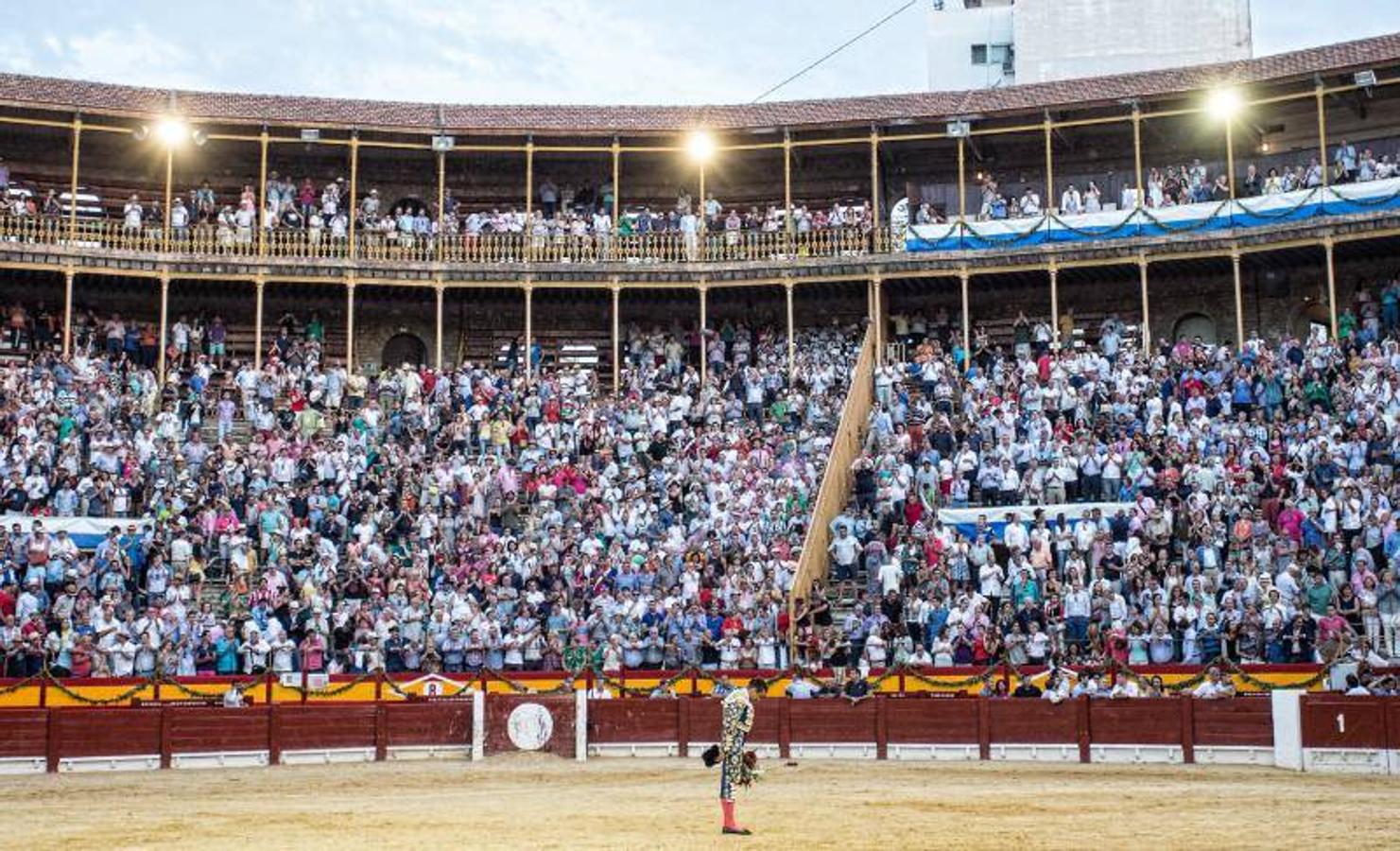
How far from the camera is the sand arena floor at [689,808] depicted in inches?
461

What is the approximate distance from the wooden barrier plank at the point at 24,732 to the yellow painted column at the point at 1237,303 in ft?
59.8

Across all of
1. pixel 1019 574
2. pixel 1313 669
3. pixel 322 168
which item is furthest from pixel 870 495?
pixel 322 168

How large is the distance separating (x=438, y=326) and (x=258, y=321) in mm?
3018

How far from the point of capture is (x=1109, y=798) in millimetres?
14156

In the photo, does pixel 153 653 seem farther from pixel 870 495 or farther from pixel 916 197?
pixel 916 197

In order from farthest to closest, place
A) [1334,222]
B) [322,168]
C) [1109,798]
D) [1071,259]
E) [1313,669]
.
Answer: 1. [322,168]
2. [1071,259]
3. [1334,222]
4. [1313,669]
5. [1109,798]

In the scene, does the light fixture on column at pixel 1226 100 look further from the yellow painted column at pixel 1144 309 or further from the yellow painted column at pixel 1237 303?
the yellow painted column at pixel 1144 309

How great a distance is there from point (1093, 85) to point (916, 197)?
3.85 m

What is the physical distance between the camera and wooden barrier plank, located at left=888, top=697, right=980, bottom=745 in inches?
746

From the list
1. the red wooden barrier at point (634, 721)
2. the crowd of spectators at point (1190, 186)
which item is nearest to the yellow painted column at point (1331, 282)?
the crowd of spectators at point (1190, 186)

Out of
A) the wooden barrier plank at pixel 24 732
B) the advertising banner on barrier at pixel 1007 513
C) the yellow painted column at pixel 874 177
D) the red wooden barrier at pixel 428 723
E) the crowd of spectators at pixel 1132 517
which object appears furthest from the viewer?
the yellow painted column at pixel 874 177

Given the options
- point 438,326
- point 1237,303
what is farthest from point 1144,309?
point 438,326

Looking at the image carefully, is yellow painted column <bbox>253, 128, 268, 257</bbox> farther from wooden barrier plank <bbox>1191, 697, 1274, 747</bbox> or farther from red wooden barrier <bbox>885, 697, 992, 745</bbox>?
wooden barrier plank <bbox>1191, 697, 1274, 747</bbox>

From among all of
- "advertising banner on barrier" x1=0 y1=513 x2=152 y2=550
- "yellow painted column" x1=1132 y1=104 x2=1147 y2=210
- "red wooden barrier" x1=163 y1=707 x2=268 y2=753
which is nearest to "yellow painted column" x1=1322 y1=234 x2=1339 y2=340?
"yellow painted column" x1=1132 y1=104 x2=1147 y2=210
